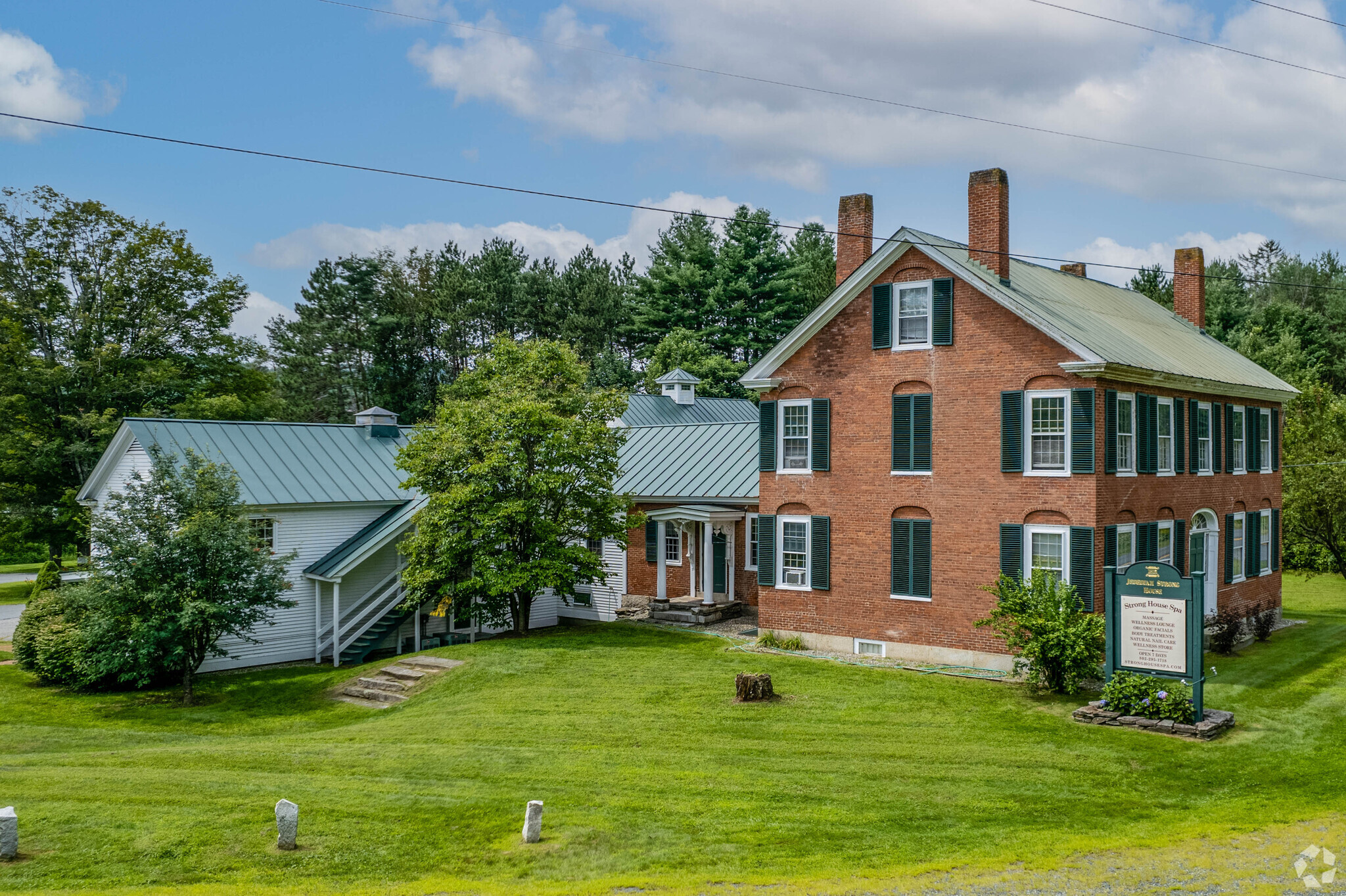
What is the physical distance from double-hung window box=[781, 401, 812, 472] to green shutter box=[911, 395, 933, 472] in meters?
2.80

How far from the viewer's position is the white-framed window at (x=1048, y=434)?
1978cm

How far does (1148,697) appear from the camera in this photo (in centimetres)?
1645

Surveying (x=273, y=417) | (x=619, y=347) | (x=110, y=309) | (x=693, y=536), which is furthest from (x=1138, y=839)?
(x=619, y=347)

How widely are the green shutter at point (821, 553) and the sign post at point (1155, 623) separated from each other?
24.1 ft

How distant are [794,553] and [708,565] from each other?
496 cm

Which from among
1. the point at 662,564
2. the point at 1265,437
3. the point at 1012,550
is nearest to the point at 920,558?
the point at 1012,550

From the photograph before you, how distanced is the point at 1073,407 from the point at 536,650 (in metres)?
13.4

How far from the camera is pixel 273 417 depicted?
54.4m

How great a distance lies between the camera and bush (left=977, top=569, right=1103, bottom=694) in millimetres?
18031

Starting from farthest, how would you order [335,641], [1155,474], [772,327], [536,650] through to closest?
1. [772,327]
2. [335,641]
3. [536,650]
4. [1155,474]

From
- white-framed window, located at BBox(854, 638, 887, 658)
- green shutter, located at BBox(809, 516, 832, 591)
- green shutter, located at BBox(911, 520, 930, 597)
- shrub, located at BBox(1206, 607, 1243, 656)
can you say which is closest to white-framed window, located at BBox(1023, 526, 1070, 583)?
green shutter, located at BBox(911, 520, 930, 597)

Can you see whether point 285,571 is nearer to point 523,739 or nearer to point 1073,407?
point 523,739

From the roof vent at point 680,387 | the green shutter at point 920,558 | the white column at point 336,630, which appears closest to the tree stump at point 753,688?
the green shutter at point 920,558

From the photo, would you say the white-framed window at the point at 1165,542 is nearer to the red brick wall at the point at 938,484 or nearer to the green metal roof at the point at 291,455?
the red brick wall at the point at 938,484
